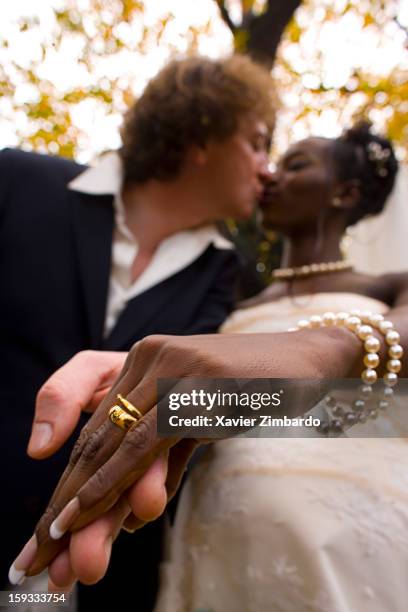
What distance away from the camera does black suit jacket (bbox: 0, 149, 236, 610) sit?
1.30 metres

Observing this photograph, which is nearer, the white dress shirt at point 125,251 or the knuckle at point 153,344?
the knuckle at point 153,344

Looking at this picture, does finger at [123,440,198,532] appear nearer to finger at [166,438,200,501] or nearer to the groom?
finger at [166,438,200,501]

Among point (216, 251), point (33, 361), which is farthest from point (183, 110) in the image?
point (33, 361)

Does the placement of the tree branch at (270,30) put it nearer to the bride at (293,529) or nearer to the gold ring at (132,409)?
the bride at (293,529)

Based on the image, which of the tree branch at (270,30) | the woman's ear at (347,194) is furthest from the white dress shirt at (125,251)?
the tree branch at (270,30)

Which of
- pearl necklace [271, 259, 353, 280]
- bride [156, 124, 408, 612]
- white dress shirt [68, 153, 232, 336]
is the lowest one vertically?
bride [156, 124, 408, 612]

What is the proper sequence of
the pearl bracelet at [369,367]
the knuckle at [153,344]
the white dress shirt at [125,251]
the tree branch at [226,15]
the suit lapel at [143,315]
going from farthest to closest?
the tree branch at [226,15] → the white dress shirt at [125,251] → the suit lapel at [143,315] → the pearl bracelet at [369,367] → the knuckle at [153,344]

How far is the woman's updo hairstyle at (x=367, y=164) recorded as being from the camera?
2211mm

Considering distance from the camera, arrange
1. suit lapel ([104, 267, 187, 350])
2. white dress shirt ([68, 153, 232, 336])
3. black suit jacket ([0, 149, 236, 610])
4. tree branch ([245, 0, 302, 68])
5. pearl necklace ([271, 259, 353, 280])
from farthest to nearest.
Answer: tree branch ([245, 0, 302, 68]), pearl necklace ([271, 259, 353, 280]), white dress shirt ([68, 153, 232, 336]), suit lapel ([104, 267, 187, 350]), black suit jacket ([0, 149, 236, 610])

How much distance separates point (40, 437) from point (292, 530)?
551 mm

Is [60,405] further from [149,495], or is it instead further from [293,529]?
[293,529]

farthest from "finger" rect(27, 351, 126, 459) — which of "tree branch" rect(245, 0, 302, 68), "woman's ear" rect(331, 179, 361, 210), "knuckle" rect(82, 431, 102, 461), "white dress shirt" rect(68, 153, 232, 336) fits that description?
"tree branch" rect(245, 0, 302, 68)

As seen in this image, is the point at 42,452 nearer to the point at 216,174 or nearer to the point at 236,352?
the point at 236,352

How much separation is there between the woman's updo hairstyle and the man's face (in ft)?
1.13
